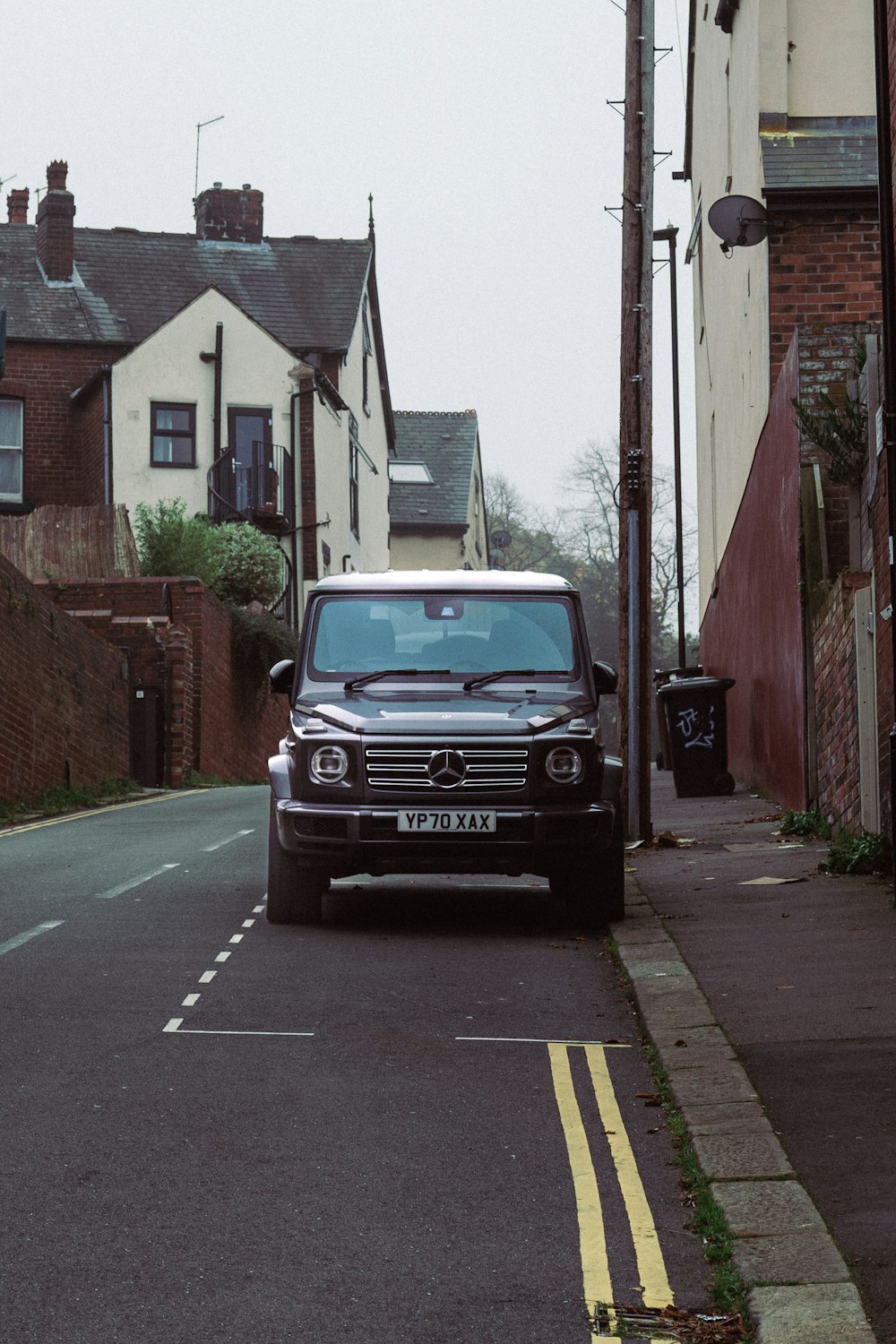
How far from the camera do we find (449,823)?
33.2 ft

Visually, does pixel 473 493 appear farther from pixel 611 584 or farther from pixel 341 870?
pixel 341 870

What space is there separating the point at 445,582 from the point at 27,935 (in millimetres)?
3399

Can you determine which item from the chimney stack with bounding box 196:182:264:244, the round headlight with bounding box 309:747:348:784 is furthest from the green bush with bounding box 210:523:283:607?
the round headlight with bounding box 309:747:348:784

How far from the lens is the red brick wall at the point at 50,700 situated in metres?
22.0

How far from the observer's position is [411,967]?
9.05m

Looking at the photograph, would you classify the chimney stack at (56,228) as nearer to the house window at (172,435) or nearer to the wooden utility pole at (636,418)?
the house window at (172,435)

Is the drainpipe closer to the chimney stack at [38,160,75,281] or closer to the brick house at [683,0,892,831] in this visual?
the brick house at [683,0,892,831]

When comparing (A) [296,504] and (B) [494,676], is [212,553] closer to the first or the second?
(A) [296,504]

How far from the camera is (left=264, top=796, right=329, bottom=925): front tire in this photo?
10484mm

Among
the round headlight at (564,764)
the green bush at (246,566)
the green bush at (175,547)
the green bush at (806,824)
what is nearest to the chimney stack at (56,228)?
the green bush at (246,566)

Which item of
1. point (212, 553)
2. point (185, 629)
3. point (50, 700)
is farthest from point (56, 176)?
point (50, 700)

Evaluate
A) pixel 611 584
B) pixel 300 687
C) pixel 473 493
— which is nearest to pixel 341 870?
pixel 300 687

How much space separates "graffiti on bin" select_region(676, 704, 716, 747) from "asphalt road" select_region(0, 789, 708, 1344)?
12.2 meters

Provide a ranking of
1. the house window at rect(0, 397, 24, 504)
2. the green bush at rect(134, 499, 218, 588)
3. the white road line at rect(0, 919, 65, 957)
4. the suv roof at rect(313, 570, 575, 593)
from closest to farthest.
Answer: the white road line at rect(0, 919, 65, 957) → the suv roof at rect(313, 570, 575, 593) → the green bush at rect(134, 499, 218, 588) → the house window at rect(0, 397, 24, 504)
